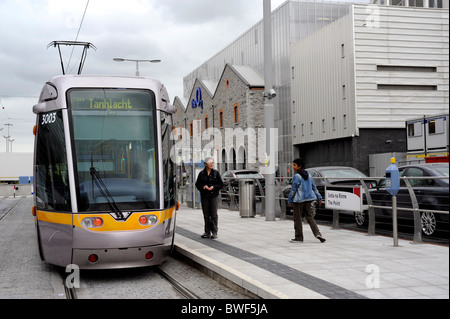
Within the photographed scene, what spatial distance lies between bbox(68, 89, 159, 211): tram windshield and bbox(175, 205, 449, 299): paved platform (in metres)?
1.55

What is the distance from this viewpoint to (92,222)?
7.40 m

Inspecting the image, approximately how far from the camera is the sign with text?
1170cm

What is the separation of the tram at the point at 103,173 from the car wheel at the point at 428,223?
4898mm

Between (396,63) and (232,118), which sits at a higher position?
(396,63)

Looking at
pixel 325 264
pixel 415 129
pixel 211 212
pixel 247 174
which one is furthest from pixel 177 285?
pixel 247 174

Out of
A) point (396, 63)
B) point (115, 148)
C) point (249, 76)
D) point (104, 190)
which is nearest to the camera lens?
point (104, 190)

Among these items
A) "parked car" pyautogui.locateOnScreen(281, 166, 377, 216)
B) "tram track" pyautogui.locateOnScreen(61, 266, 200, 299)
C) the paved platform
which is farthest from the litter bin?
"tram track" pyautogui.locateOnScreen(61, 266, 200, 299)

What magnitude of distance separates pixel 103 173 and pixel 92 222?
28.3 inches

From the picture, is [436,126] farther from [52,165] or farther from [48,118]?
[52,165]

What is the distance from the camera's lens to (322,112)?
3869 cm

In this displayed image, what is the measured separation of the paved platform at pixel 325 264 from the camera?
5.92 metres

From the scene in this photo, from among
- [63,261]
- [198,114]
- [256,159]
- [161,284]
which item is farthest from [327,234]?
[198,114]

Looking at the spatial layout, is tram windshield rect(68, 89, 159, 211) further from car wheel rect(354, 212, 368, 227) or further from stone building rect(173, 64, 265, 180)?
stone building rect(173, 64, 265, 180)

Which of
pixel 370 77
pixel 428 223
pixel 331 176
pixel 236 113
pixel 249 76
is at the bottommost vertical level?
pixel 428 223
